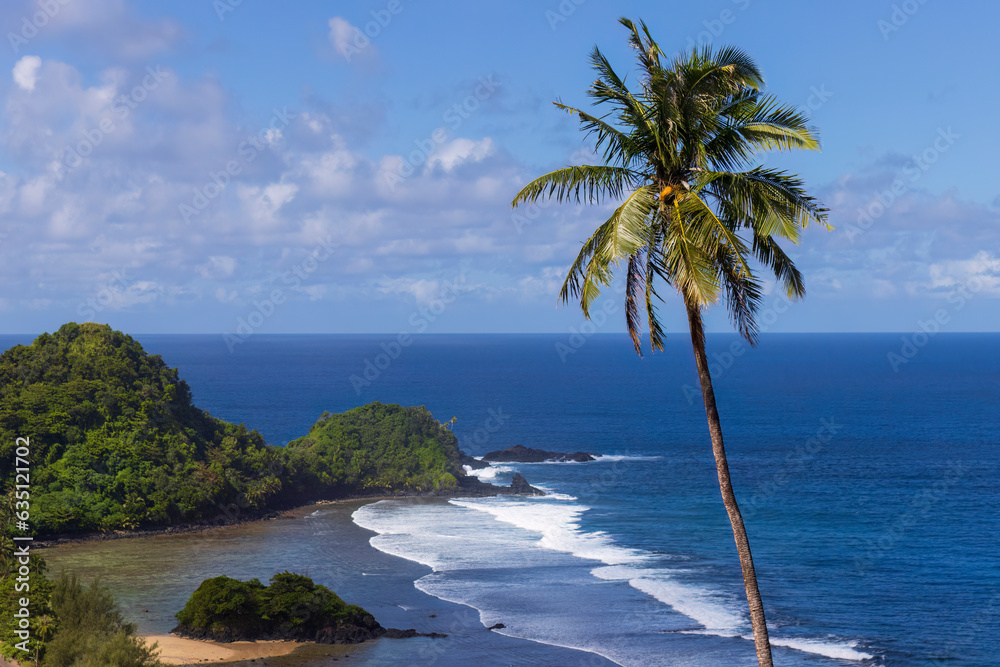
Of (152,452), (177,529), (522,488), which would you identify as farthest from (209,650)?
(522,488)

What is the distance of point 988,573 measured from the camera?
161 feet

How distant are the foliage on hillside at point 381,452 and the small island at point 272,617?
3503 centimetres

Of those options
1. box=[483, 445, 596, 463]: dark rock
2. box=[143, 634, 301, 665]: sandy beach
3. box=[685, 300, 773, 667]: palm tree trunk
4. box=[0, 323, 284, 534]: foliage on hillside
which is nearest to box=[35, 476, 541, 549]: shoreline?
box=[0, 323, 284, 534]: foliage on hillside

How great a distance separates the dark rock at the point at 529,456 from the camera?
96.8 metres

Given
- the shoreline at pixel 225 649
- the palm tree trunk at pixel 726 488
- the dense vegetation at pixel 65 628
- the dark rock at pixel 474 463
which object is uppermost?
the palm tree trunk at pixel 726 488

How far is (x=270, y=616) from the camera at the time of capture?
39.9 metres

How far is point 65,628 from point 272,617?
11.9m

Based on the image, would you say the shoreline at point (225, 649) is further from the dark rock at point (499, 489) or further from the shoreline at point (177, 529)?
the dark rock at point (499, 489)

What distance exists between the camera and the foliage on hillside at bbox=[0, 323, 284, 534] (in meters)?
58.9

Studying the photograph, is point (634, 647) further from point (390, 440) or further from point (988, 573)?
point (390, 440)

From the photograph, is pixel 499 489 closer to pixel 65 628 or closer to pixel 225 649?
pixel 225 649

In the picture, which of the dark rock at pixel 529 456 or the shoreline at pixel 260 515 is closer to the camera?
Answer: the shoreline at pixel 260 515

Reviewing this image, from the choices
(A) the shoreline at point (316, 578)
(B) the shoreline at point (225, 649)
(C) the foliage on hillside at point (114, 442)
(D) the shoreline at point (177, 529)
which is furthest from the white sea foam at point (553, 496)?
(B) the shoreline at point (225, 649)

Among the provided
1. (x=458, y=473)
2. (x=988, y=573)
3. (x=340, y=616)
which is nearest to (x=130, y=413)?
(x=458, y=473)
